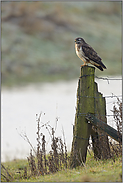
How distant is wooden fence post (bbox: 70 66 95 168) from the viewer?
4430mm

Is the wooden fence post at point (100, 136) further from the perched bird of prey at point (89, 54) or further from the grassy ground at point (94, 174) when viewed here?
the perched bird of prey at point (89, 54)

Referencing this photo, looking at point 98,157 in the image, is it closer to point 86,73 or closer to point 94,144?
point 94,144

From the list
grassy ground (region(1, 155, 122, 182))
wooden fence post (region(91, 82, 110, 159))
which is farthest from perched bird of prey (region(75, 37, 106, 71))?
grassy ground (region(1, 155, 122, 182))

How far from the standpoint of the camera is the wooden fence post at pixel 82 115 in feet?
14.5

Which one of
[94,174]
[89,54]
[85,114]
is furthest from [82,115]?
[89,54]

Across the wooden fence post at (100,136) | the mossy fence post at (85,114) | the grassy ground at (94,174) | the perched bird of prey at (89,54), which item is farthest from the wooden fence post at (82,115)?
the perched bird of prey at (89,54)

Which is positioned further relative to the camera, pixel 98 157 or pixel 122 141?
pixel 98 157

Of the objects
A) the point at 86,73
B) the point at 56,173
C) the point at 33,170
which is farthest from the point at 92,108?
the point at 33,170

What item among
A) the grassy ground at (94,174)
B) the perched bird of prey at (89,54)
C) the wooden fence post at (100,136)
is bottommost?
the grassy ground at (94,174)

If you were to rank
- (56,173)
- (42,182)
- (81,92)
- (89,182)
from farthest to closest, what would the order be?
(81,92) < (56,173) < (42,182) < (89,182)

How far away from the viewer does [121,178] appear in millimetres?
3502

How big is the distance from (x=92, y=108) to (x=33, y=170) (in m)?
1.78

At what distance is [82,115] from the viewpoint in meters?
4.46

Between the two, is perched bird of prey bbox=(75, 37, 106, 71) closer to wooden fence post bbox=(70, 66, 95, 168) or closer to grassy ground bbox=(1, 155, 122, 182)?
wooden fence post bbox=(70, 66, 95, 168)
